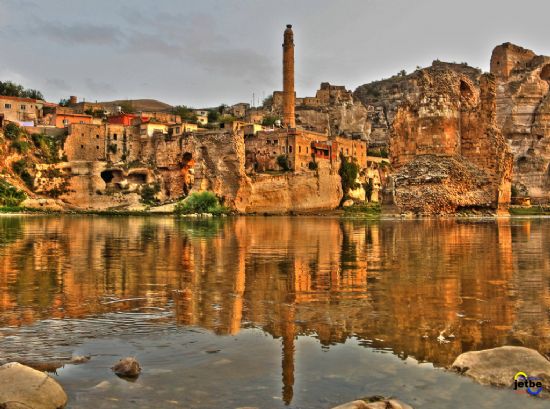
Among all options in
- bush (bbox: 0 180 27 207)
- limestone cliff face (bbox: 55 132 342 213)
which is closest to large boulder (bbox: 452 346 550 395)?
bush (bbox: 0 180 27 207)

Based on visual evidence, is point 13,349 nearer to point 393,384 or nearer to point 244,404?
point 244,404

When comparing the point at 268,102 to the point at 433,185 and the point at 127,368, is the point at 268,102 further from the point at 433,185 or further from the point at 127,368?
the point at 127,368

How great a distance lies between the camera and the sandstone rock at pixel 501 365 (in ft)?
17.6

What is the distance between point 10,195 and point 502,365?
184 feet

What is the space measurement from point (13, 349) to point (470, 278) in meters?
8.45

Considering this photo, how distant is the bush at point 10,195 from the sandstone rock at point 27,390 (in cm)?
5312

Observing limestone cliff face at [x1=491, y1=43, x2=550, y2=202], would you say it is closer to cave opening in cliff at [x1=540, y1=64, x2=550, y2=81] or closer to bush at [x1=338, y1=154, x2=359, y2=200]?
cave opening in cliff at [x1=540, y1=64, x2=550, y2=81]

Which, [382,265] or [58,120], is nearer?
[382,265]

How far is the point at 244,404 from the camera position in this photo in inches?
197

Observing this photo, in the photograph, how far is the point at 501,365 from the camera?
219 inches

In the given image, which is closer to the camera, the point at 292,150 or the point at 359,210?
the point at 359,210

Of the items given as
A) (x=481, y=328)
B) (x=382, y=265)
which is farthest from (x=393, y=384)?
(x=382, y=265)

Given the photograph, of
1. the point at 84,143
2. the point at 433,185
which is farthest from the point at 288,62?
the point at 433,185

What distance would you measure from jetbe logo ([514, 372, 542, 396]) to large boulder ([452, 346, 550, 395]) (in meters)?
0.04
